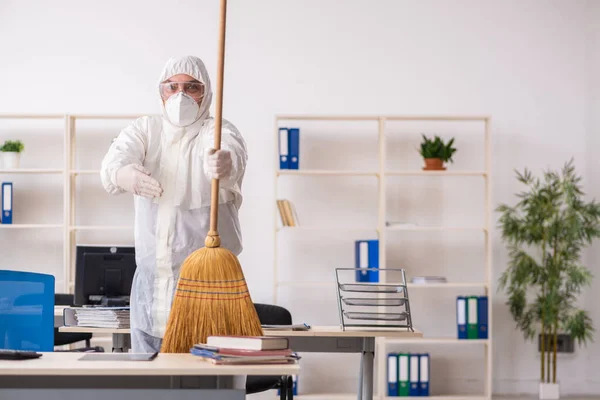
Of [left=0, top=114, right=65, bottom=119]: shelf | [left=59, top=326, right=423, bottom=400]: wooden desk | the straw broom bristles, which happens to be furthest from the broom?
[left=0, top=114, right=65, bottom=119]: shelf

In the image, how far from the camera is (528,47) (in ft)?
20.2

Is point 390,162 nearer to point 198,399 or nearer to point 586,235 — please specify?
point 586,235

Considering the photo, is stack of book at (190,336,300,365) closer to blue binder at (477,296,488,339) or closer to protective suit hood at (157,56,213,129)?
protective suit hood at (157,56,213,129)

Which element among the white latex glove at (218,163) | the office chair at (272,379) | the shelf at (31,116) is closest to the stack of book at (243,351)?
the white latex glove at (218,163)

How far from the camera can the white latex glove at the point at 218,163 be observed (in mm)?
2252

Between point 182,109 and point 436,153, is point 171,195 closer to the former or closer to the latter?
point 182,109

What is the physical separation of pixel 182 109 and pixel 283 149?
123 inches

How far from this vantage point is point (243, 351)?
6.44 ft

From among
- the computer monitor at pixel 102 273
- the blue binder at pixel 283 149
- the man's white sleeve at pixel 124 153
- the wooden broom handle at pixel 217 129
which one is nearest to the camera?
the wooden broom handle at pixel 217 129

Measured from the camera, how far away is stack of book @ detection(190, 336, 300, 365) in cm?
194

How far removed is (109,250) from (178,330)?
1855 mm

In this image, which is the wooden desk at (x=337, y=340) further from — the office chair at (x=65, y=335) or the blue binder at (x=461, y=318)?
the blue binder at (x=461, y=318)

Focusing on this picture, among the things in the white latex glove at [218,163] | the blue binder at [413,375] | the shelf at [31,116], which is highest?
the shelf at [31,116]

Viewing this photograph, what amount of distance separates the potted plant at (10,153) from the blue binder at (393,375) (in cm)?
286
